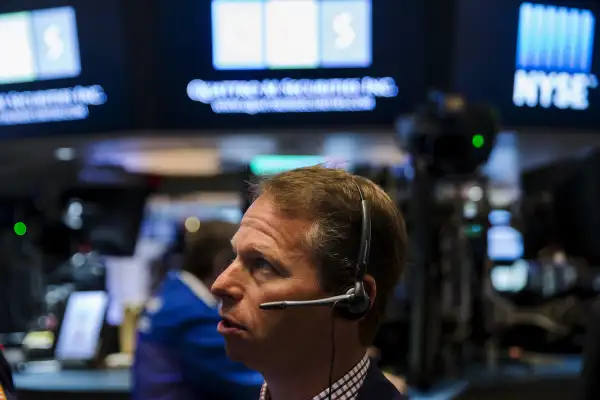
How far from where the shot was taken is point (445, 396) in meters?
2.96

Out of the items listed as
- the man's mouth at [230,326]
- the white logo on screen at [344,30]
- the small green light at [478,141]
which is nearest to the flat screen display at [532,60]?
the small green light at [478,141]

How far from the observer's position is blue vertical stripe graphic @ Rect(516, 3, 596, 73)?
96.5 inches

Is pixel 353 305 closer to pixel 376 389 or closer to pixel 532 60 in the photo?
pixel 376 389

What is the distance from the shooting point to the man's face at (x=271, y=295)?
0.85 m

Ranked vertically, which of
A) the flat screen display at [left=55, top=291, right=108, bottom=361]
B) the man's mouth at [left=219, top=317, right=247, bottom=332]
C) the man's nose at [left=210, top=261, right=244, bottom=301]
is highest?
the man's nose at [left=210, top=261, right=244, bottom=301]

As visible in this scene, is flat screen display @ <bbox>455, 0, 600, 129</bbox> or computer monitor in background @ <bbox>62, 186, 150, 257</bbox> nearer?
flat screen display @ <bbox>455, 0, 600, 129</bbox>

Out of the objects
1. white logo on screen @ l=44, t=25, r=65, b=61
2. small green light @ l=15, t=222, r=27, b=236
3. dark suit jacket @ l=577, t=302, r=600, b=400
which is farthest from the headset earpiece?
small green light @ l=15, t=222, r=27, b=236

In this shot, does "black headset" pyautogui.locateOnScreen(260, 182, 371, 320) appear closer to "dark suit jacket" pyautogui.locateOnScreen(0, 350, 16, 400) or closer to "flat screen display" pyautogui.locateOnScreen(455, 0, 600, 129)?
"dark suit jacket" pyautogui.locateOnScreen(0, 350, 16, 400)

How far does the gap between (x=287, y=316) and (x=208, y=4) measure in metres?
1.89

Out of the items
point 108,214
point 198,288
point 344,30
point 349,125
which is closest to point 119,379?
point 198,288

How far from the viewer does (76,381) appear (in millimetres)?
2840

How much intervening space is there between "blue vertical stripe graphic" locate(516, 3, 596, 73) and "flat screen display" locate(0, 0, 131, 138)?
1.62 metres

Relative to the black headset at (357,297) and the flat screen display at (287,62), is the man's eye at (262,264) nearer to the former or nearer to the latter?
the black headset at (357,297)

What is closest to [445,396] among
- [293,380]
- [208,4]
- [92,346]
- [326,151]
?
[326,151]
